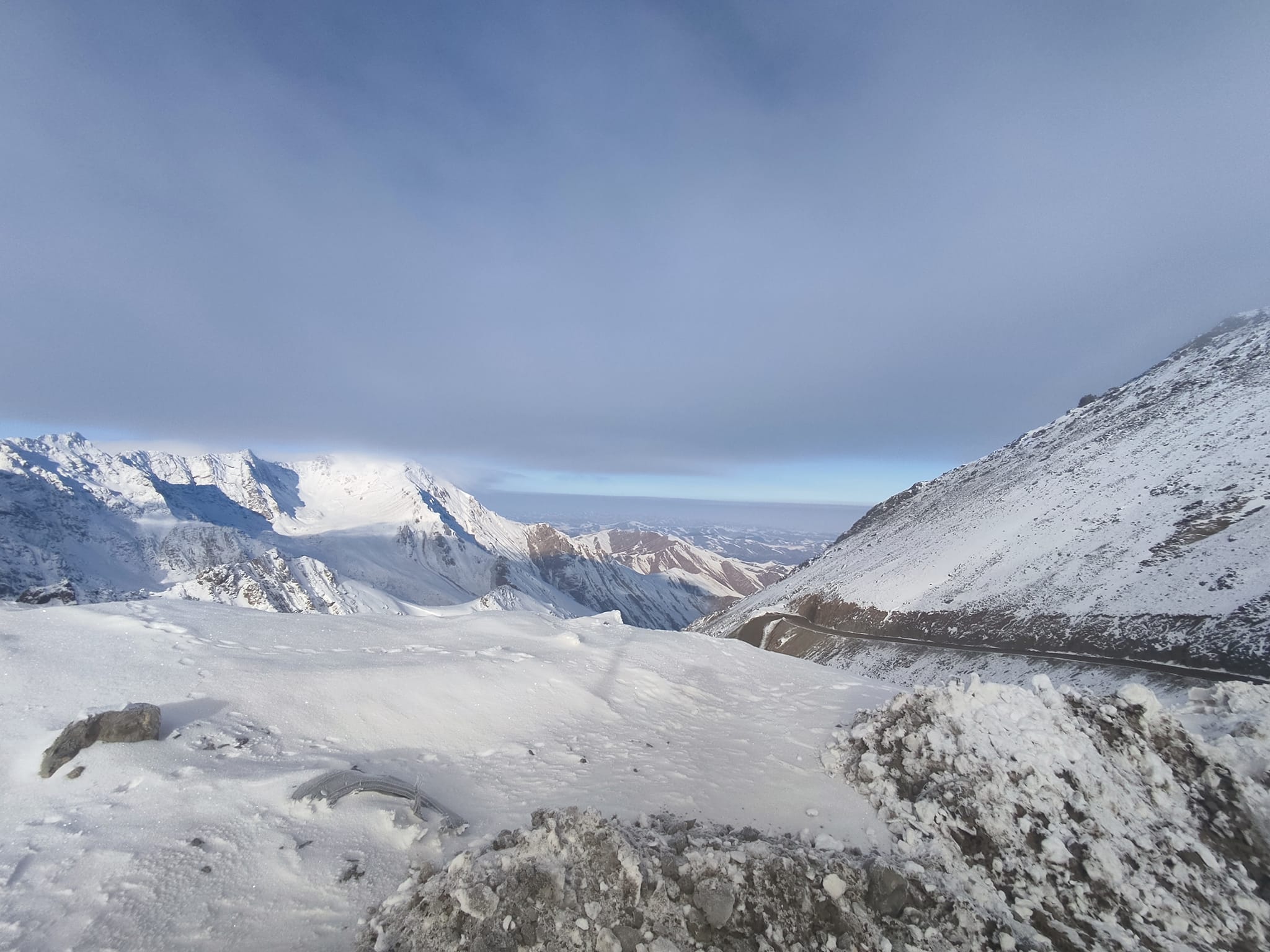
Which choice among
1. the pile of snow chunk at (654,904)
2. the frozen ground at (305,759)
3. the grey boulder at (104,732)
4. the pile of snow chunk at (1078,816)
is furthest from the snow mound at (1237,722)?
the grey boulder at (104,732)

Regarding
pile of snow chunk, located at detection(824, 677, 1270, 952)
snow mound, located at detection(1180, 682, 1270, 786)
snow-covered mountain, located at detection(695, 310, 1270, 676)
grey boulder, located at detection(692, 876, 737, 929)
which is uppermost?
snow-covered mountain, located at detection(695, 310, 1270, 676)

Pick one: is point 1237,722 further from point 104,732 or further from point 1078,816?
point 104,732

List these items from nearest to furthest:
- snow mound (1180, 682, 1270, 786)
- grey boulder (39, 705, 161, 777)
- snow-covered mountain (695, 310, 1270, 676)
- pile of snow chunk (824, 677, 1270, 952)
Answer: pile of snow chunk (824, 677, 1270, 952), grey boulder (39, 705, 161, 777), snow mound (1180, 682, 1270, 786), snow-covered mountain (695, 310, 1270, 676)

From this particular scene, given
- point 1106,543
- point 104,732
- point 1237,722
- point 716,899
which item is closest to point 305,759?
point 104,732

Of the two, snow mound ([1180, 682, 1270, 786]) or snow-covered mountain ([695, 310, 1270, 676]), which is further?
snow-covered mountain ([695, 310, 1270, 676])

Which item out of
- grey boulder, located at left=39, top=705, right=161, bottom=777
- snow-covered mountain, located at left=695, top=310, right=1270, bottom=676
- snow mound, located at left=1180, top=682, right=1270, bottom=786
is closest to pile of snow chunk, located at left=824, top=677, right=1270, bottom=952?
Result: snow mound, located at left=1180, top=682, right=1270, bottom=786

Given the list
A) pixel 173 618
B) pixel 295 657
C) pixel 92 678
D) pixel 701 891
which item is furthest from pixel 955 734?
pixel 173 618

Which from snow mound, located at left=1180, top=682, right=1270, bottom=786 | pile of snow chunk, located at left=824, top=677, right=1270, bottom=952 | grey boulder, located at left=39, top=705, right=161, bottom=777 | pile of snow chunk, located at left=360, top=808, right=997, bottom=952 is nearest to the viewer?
pile of snow chunk, located at left=360, top=808, right=997, bottom=952

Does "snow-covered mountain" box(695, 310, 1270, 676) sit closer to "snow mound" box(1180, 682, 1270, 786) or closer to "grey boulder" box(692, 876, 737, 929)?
"snow mound" box(1180, 682, 1270, 786)
